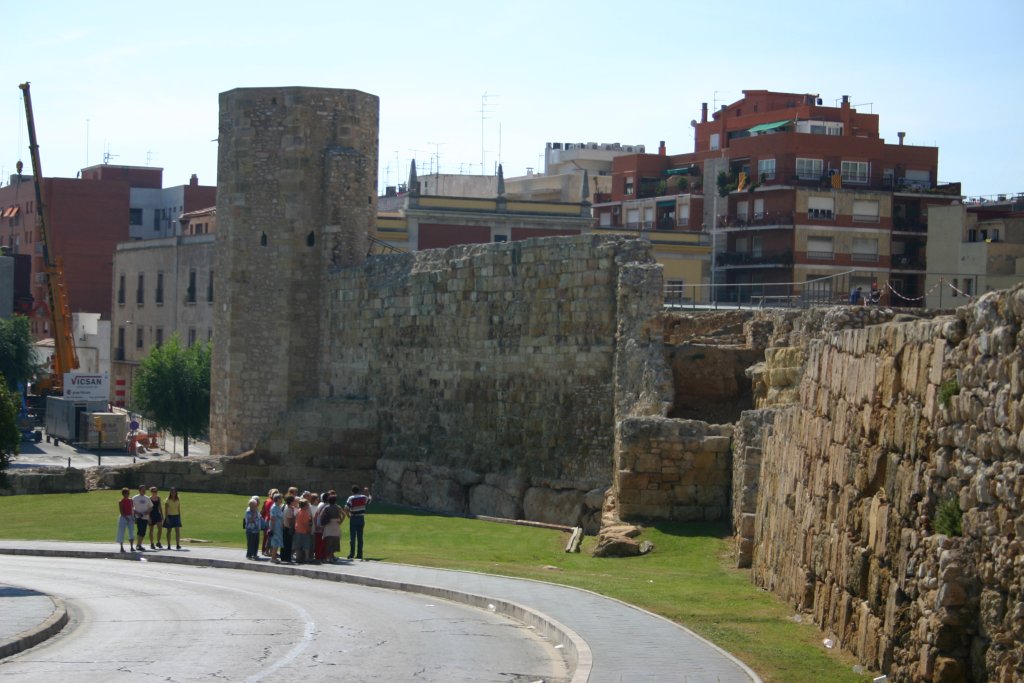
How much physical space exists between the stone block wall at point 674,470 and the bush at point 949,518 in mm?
12106

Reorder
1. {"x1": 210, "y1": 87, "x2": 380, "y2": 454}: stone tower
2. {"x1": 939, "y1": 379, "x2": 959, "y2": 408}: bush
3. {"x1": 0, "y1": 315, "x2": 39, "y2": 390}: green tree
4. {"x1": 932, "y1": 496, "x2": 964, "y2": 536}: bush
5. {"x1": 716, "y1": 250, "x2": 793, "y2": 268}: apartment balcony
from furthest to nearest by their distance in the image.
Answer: {"x1": 0, "y1": 315, "x2": 39, "y2": 390}: green tree < {"x1": 716, "y1": 250, "x2": 793, "y2": 268}: apartment balcony < {"x1": 210, "y1": 87, "x2": 380, "y2": 454}: stone tower < {"x1": 939, "y1": 379, "x2": 959, "y2": 408}: bush < {"x1": 932, "y1": 496, "x2": 964, "y2": 536}: bush

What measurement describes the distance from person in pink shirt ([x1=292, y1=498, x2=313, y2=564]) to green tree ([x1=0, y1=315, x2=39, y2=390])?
147ft

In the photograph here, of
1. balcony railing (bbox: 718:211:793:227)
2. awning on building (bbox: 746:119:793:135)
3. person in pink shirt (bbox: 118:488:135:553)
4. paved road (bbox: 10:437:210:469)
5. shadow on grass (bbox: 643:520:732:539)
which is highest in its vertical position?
awning on building (bbox: 746:119:793:135)

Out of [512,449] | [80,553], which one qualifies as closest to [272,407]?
[512,449]

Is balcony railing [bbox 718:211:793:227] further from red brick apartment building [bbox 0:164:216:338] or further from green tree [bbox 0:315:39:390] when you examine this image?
red brick apartment building [bbox 0:164:216:338]

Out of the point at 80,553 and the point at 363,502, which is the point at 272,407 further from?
the point at 363,502

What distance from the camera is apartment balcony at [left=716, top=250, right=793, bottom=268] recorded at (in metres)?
56.9

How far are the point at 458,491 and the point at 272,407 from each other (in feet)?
21.9

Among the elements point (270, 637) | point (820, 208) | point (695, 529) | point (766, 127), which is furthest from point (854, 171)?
point (270, 637)

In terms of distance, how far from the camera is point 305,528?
72.2ft

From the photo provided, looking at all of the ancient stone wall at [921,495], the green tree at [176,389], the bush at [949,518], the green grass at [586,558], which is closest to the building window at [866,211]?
the green tree at [176,389]

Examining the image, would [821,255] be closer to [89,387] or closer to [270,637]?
[89,387]

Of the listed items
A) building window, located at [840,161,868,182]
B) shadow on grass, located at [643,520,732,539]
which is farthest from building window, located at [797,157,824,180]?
shadow on grass, located at [643,520,732,539]

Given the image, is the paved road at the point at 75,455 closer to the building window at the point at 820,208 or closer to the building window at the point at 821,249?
the building window at the point at 821,249
